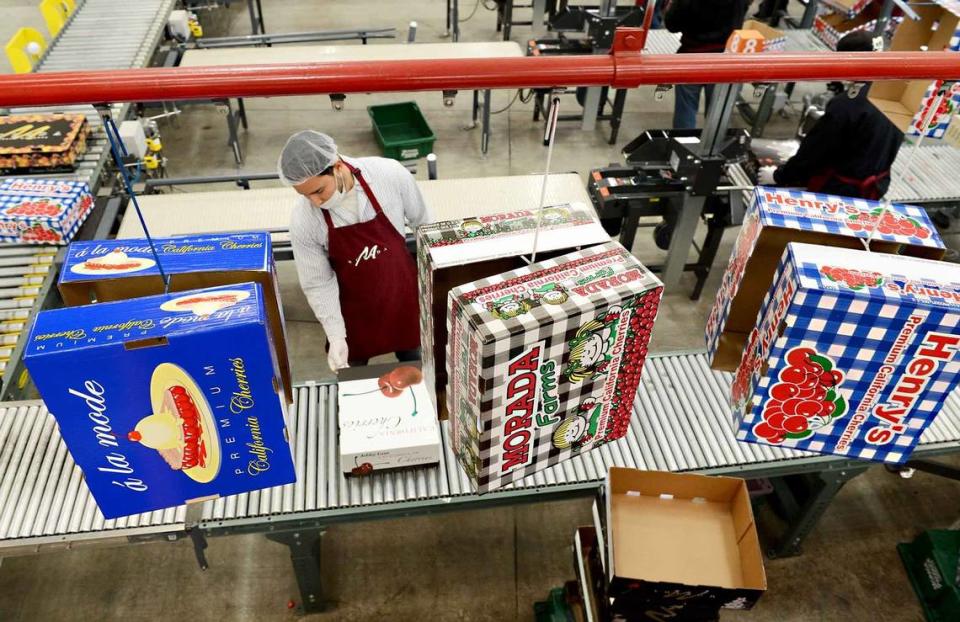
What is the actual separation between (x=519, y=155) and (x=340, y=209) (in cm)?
396

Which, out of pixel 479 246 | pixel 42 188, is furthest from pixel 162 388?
pixel 42 188

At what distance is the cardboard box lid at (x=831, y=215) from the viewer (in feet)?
6.27

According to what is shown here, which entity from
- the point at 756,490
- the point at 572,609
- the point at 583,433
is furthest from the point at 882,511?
the point at 583,433

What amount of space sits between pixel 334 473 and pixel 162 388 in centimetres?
85

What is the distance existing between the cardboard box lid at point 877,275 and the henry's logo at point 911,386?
0.12 m

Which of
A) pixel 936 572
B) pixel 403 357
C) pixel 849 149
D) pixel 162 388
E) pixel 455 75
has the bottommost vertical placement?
pixel 936 572

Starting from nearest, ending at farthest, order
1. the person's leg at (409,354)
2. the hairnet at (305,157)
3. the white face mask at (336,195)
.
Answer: the hairnet at (305,157) < the white face mask at (336,195) < the person's leg at (409,354)

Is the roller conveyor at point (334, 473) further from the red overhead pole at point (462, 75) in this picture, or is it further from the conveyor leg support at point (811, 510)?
the red overhead pole at point (462, 75)

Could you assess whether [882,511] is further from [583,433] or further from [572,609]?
[583,433]

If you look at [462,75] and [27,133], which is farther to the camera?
[27,133]

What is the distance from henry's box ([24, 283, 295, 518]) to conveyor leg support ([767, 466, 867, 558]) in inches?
78.0

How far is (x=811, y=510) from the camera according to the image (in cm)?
283

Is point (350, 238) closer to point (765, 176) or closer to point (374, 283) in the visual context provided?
point (374, 283)

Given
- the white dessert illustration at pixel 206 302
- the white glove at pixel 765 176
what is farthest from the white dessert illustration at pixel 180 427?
the white glove at pixel 765 176
